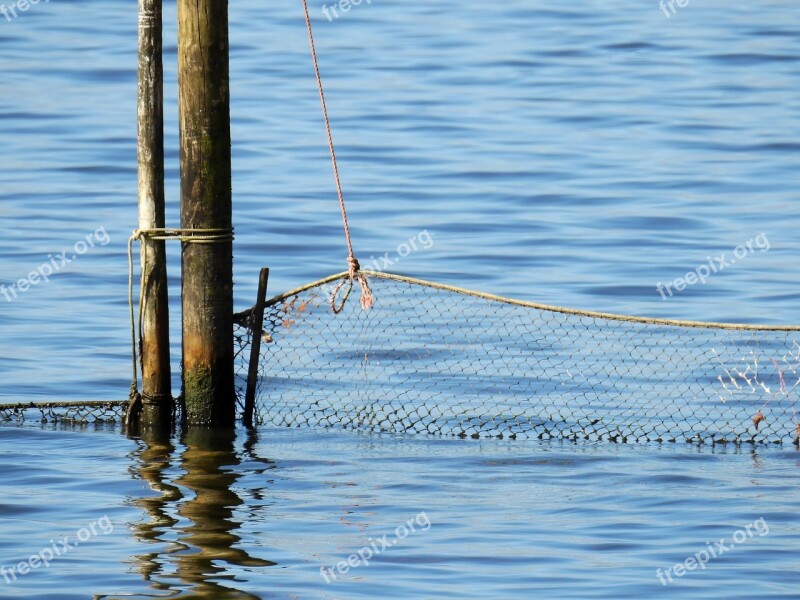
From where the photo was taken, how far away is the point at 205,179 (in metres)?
10.7

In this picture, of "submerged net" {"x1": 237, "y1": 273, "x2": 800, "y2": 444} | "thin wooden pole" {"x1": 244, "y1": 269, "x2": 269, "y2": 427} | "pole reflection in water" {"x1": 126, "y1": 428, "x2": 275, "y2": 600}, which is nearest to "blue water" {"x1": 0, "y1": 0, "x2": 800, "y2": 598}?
"pole reflection in water" {"x1": 126, "y1": 428, "x2": 275, "y2": 600}

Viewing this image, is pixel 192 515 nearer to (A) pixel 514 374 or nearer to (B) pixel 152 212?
(B) pixel 152 212

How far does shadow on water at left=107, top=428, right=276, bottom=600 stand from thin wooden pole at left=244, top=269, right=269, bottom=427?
0.21 meters

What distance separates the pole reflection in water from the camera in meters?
8.27

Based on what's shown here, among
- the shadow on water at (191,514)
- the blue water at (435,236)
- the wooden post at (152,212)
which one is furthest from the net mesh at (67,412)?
the shadow on water at (191,514)

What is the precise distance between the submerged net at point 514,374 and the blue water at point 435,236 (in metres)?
0.78

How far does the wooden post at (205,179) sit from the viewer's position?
10641 millimetres

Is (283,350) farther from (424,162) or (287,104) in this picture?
(287,104)

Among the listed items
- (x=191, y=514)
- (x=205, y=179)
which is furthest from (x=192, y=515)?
(x=205, y=179)

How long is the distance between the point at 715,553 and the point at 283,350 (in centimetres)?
649

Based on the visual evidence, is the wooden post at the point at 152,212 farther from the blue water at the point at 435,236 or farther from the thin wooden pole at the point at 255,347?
the thin wooden pole at the point at 255,347

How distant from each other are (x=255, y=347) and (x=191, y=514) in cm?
226

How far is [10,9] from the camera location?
3791cm

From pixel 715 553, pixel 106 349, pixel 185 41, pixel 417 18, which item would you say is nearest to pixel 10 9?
pixel 417 18
